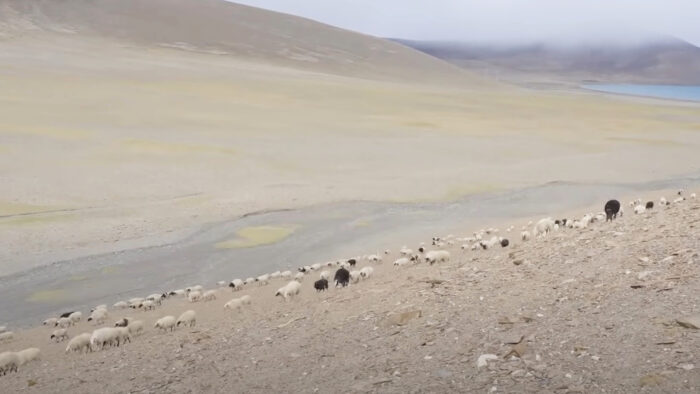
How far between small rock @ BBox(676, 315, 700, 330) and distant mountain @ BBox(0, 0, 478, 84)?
2638 inches

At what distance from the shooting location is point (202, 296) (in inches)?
421

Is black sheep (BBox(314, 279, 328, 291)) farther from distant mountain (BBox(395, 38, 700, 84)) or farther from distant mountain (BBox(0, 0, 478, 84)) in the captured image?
distant mountain (BBox(395, 38, 700, 84))

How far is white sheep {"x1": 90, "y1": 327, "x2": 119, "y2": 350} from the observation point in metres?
7.82

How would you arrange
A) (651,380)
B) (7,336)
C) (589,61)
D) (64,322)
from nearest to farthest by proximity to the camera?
1. (651,380)
2. (7,336)
3. (64,322)
4. (589,61)

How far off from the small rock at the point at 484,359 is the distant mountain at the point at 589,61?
150 metres

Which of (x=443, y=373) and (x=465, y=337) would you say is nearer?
(x=443, y=373)

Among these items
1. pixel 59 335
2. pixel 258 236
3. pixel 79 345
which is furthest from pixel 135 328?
pixel 258 236

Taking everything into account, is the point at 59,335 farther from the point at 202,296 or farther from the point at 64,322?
the point at 202,296

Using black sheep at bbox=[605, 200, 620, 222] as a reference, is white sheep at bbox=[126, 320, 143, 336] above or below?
below

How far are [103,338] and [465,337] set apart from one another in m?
4.16

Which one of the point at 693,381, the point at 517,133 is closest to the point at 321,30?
the point at 517,133

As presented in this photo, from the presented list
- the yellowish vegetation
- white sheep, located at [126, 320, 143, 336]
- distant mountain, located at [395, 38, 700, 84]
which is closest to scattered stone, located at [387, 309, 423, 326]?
white sheep, located at [126, 320, 143, 336]

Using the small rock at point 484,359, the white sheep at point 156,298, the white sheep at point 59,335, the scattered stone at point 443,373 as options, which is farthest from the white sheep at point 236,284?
the small rock at point 484,359

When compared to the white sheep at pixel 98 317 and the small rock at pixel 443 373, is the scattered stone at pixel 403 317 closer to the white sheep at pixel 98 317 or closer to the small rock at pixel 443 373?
the small rock at pixel 443 373
